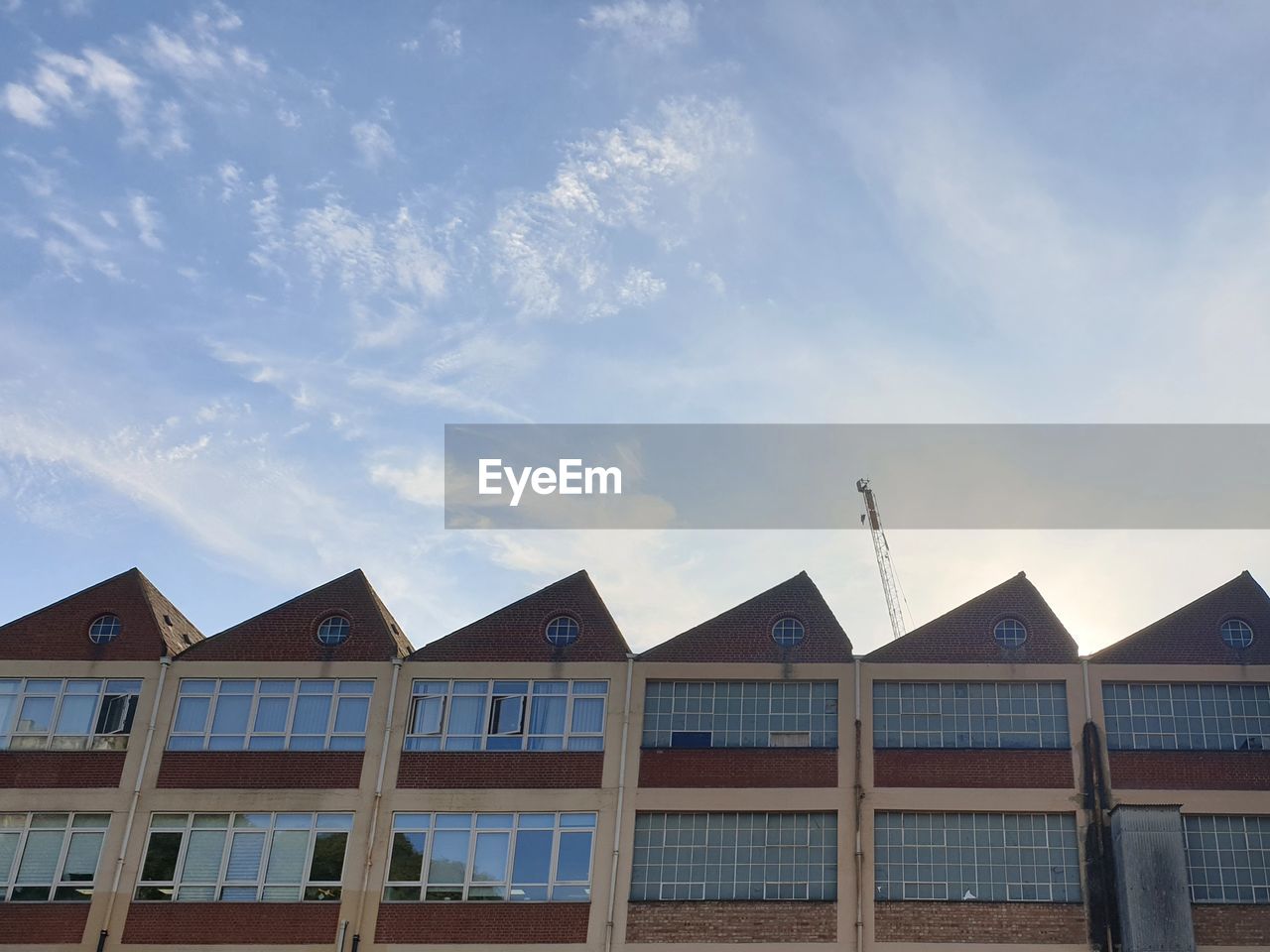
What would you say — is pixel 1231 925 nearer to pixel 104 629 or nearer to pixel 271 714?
pixel 271 714

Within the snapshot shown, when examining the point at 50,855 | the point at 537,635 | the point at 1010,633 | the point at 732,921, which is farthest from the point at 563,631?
the point at 50,855

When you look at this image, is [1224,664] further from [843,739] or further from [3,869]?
[3,869]

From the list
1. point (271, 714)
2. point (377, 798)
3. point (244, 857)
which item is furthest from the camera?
point (271, 714)

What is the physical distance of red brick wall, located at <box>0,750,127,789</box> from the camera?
3244 centimetres

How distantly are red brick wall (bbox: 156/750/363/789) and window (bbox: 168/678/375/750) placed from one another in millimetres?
215

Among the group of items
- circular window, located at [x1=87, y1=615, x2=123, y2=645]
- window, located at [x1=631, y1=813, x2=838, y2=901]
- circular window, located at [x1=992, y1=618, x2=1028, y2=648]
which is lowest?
window, located at [x1=631, y1=813, x2=838, y2=901]

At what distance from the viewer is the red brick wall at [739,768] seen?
31922 mm

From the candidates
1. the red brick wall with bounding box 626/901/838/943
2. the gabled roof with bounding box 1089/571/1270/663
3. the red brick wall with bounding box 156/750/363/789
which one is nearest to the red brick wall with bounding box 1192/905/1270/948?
the gabled roof with bounding box 1089/571/1270/663

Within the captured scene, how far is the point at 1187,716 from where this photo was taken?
105ft

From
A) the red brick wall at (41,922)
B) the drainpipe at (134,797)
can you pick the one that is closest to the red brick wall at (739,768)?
the drainpipe at (134,797)

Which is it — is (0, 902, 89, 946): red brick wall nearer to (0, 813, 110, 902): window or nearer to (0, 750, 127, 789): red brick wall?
(0, 813, 110, 902): window

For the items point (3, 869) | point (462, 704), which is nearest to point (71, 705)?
point (3, 869)

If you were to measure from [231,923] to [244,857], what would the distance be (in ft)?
5.49

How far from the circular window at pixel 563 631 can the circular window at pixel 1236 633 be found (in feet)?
57.8
